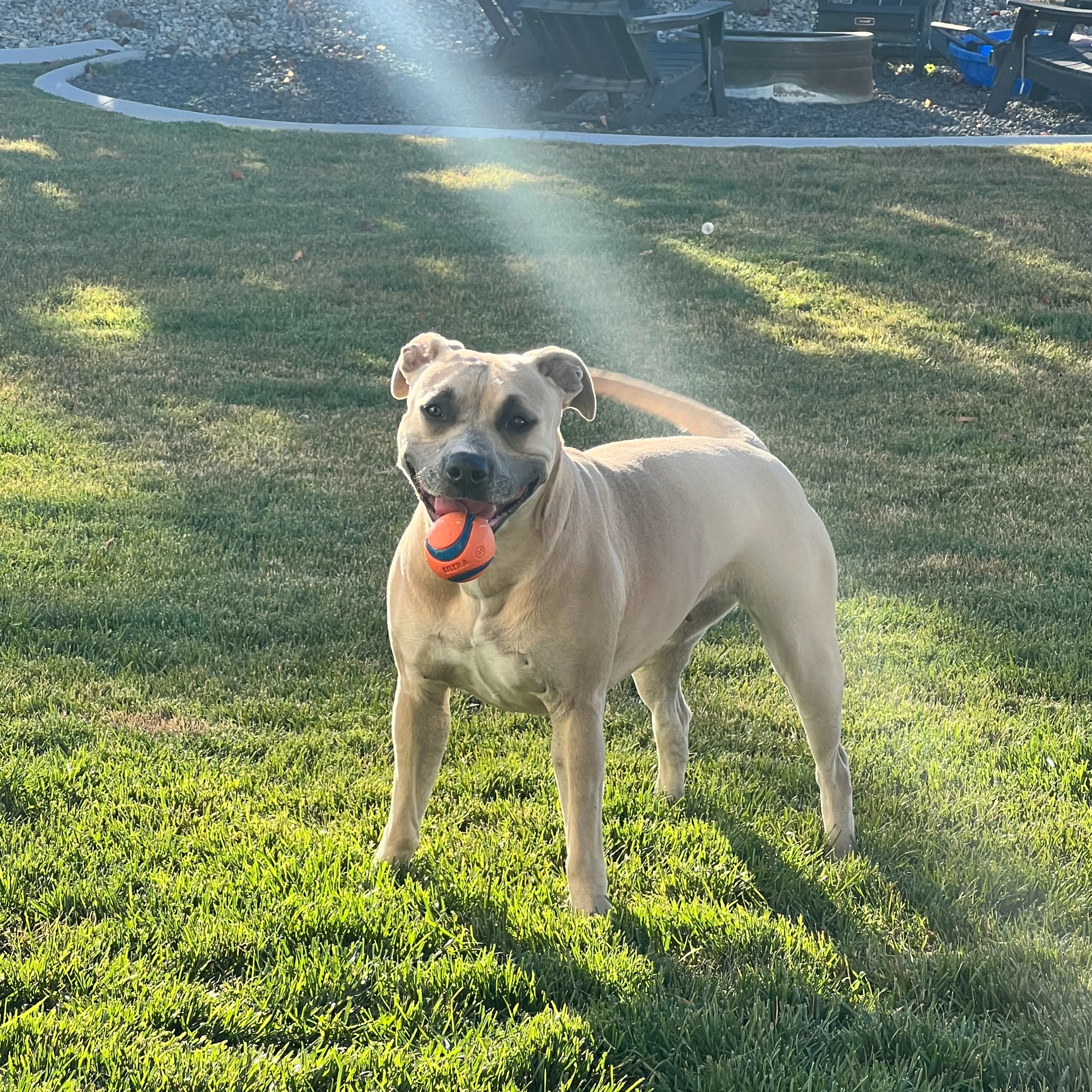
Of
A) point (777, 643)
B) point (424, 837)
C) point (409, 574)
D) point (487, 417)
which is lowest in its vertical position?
point (424, 837)

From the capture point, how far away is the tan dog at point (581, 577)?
3.21m

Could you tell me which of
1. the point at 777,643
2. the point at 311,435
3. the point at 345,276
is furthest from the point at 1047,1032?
the point at 345,276

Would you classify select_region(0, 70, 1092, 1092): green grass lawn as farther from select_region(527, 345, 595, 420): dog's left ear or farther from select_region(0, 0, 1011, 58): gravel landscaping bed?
select_region(0, 0, 1011, 58): gravel landscaping bed

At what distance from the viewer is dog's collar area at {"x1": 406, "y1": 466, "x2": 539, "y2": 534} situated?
3076mm

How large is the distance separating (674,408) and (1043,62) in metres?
14.2

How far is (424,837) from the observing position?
12.3 ft

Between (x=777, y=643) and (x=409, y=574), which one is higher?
(x=409, y=574)

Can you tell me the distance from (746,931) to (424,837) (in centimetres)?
102

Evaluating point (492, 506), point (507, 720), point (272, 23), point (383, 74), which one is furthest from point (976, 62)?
point (492, 506)

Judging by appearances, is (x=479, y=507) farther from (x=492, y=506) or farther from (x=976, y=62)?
(x=976, y=62)

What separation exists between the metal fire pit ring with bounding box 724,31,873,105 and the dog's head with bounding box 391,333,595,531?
14.1 meters

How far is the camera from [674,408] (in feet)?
13.4

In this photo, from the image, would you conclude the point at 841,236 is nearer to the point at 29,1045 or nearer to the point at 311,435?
the point at 311,435

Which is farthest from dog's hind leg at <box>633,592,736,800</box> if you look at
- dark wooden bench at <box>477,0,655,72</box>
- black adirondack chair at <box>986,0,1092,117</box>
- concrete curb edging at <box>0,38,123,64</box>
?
concrete curb edging at <box>0,38,123,64</box>
